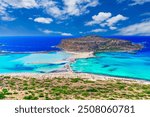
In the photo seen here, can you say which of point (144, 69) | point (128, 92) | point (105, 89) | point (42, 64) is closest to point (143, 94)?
point (128, 92)

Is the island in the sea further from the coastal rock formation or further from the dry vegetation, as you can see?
the coastal rock formation

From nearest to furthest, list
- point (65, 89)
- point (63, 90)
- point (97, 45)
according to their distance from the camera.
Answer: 1. point (63, 90)
2. point (65, 89)
3. point (97, 45)

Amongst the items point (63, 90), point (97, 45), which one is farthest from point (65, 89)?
point (97, 45)

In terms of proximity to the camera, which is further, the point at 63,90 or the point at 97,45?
the point at 97,45

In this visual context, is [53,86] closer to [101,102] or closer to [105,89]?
[105,89]

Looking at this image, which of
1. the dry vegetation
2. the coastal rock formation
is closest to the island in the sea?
the dry vegetation

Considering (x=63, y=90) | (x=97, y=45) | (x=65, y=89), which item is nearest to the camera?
(x=63, y=90)

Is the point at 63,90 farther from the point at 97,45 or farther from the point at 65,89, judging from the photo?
the point at 97,45

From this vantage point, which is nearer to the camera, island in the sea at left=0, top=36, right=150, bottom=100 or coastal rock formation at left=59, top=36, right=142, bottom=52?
→ island in the sea at left=0, top=36, right=150, bottom=100
